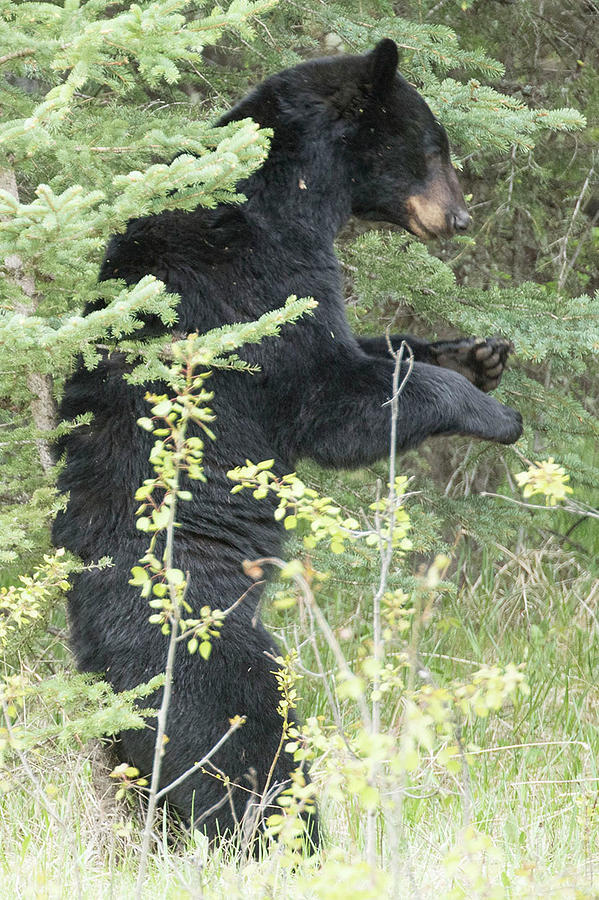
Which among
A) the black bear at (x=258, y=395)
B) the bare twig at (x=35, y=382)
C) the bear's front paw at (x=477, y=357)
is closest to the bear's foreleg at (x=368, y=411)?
the black bear at (x=258, y=395)

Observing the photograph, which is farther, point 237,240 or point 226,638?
point 237,240

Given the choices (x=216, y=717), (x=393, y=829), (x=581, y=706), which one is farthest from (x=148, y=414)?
(x=581, y=706)

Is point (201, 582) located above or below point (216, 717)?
above

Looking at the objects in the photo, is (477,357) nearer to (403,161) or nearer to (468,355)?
(468,355)

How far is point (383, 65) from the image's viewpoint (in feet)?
11.6

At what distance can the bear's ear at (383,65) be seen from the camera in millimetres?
3477

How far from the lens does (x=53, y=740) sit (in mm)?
3730

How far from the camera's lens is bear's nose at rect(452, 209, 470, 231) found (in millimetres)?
3771

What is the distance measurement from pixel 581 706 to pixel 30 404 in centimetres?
241

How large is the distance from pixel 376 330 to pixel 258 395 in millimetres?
1877

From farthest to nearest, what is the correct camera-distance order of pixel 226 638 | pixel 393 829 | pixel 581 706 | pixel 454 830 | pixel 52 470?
pixel 581 706 < pixel 52 470 < pixel 226 638 < pixel 454 830 < pixel 393 829

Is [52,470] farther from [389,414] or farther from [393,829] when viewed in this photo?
[393,829]

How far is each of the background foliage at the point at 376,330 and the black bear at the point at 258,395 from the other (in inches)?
6.2

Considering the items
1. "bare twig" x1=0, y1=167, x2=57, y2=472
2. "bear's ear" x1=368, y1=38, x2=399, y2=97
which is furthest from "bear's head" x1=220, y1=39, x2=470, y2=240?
"bare twig" x1=0, y1=167, x2=57, y2=472
